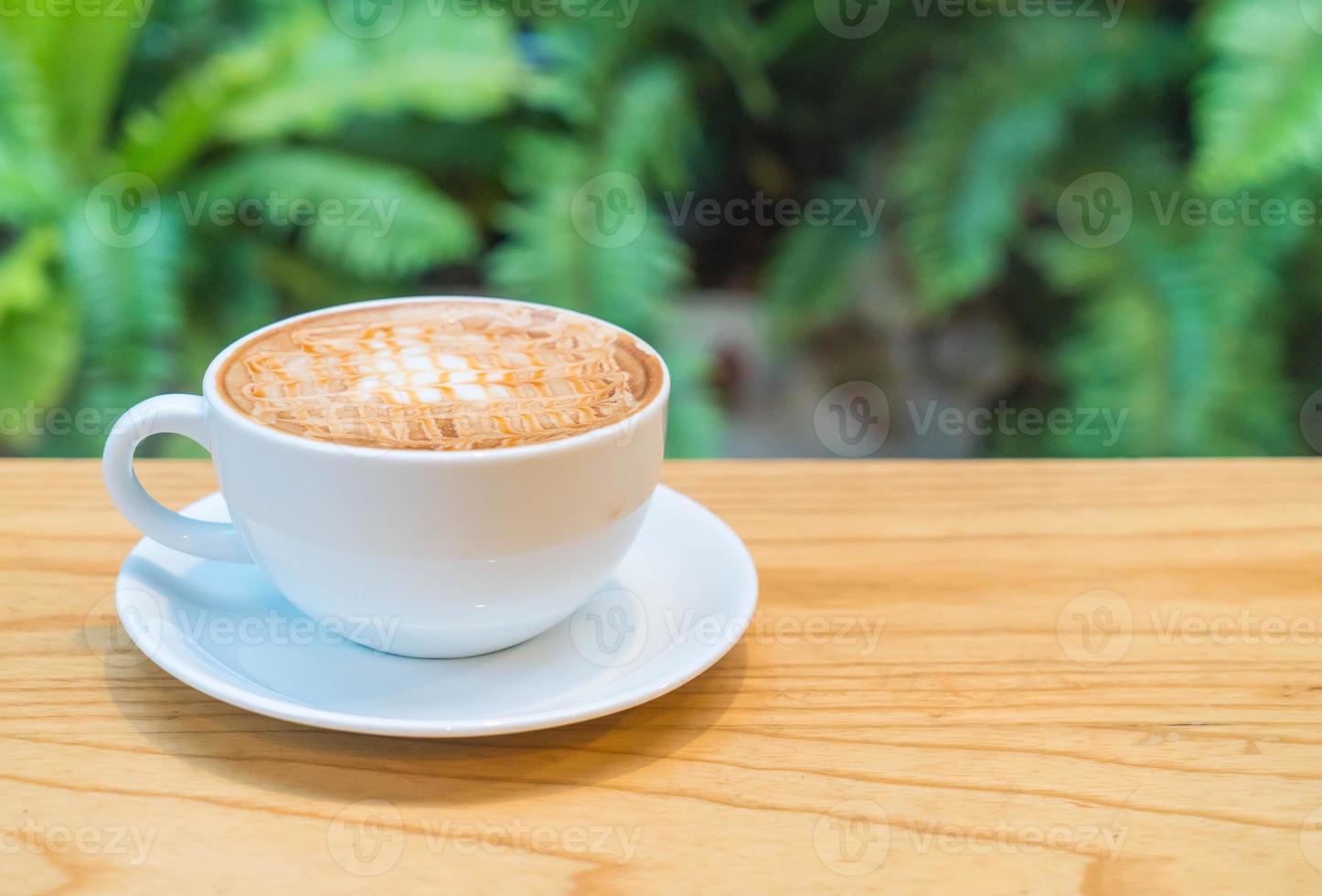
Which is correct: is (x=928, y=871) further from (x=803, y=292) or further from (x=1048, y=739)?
(x=803, y=292)

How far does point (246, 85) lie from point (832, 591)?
1.49 m

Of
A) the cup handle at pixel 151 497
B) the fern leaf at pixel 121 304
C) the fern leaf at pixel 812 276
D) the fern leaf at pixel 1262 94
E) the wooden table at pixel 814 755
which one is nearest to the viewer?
the wooden table at pixel 814 755

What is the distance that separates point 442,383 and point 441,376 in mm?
10

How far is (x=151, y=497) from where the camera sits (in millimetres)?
599

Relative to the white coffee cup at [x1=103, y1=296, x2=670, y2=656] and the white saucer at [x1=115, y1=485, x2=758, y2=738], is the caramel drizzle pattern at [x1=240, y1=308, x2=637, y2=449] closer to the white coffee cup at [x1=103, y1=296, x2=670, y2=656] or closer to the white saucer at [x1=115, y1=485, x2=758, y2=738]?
the white coffee cup at [x1=103, y1=296, x2=670, y2=656]

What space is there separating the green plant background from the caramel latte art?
3.64ft

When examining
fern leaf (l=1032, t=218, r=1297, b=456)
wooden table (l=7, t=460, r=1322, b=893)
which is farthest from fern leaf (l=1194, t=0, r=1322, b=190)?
wooden table (l=7, t=460, r=1322, b=893)

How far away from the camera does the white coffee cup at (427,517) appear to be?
19.8 inches

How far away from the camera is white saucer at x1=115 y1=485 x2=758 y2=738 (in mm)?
497

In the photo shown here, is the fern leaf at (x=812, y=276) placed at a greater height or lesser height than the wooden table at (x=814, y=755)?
lesser

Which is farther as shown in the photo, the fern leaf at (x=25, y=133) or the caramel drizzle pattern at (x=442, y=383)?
the fern leaf at (x=25, y=133)

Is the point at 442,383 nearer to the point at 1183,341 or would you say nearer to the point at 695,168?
the point at 1183,341

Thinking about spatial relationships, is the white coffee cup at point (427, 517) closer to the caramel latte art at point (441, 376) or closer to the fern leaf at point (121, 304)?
the caramel latte art at point (441, 376)

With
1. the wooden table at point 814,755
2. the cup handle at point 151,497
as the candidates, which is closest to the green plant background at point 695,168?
the wooden table at point 814,755
